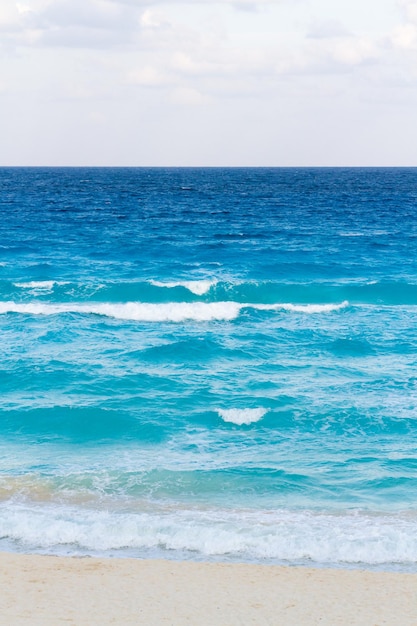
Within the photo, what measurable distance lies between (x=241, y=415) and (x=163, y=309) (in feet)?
47.2

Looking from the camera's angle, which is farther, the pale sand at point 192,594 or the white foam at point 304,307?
the white foam at point 304,307

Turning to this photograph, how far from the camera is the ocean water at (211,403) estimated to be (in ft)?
46.4

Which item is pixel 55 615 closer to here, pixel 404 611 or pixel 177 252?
pixel 404 611

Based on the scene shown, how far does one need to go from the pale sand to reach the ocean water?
2.01 feet

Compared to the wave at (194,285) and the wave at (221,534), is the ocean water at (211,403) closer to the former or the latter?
the wave at (221,534)

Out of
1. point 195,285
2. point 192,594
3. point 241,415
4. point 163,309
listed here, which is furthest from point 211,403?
point 195,285

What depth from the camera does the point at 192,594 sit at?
11.9m

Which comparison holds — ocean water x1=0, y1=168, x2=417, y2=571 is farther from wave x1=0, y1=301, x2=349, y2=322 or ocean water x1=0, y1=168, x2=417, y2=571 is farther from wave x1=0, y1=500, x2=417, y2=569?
wave x1=0, y1=301, x2=349, y2=322

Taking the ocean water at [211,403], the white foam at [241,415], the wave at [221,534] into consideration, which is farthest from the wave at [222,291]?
the wave at [221,534]

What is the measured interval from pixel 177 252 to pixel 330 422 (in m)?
31.2

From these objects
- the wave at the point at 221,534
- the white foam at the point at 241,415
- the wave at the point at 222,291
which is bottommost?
the wave at the point at 221,534

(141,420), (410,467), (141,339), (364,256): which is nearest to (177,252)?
(364,256)

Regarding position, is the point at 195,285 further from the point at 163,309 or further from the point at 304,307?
the point at 304,307

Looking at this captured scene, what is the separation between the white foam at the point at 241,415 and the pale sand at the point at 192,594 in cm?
798
